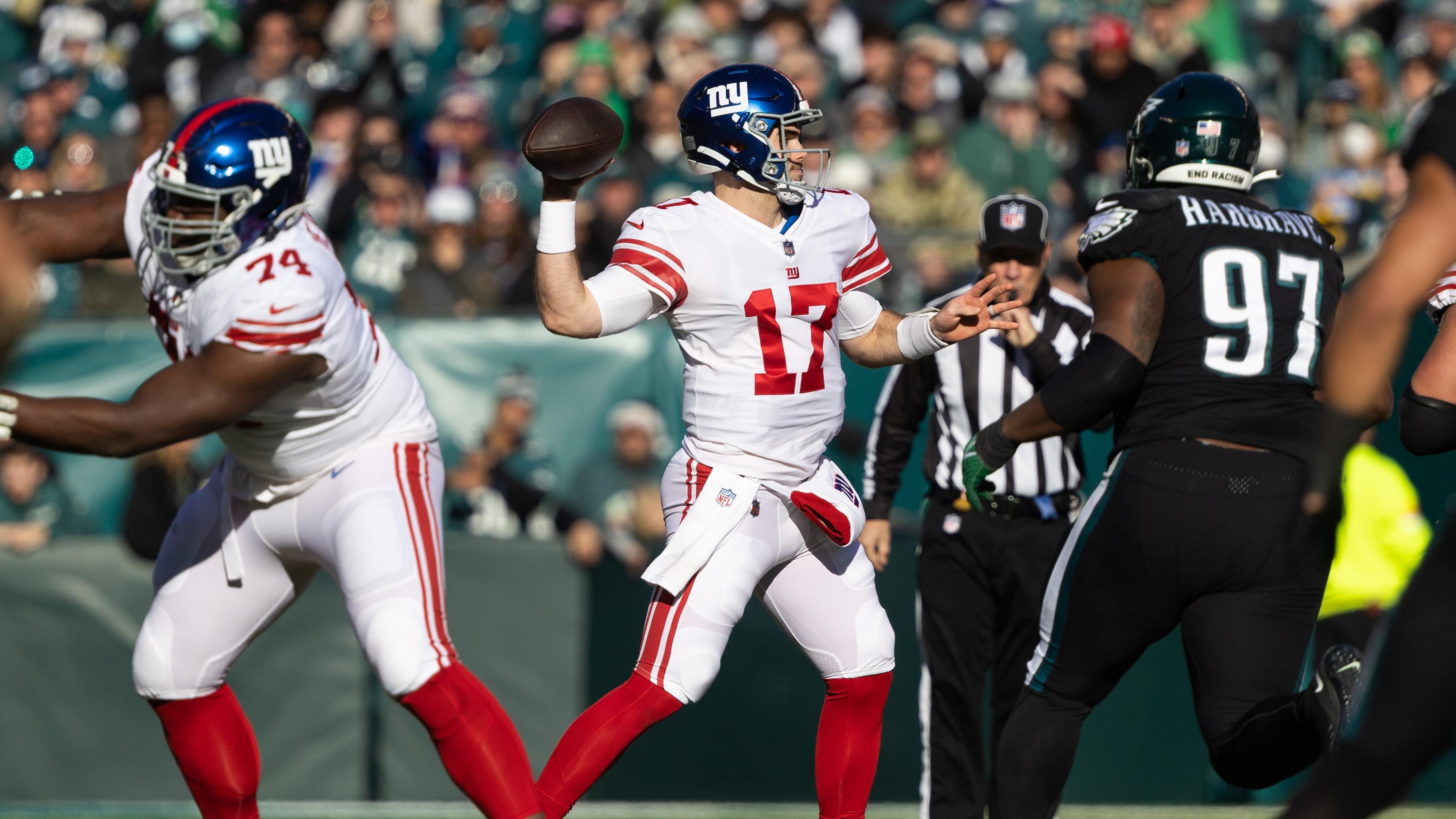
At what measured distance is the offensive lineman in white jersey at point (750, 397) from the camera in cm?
384

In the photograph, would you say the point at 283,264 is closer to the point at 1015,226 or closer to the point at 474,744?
the point at 474,744

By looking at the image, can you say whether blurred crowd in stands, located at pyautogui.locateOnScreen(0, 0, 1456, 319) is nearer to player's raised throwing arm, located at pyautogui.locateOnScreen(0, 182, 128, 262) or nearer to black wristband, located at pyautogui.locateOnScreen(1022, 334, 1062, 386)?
black wristband, located at pyautogui.locateOnScreen(1022, 334, 1062, 386)

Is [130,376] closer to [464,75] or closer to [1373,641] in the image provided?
[464,75]

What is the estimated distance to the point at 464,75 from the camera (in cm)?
1077

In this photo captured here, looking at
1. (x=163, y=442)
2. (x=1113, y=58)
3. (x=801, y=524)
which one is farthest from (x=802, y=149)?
(x=1113, y=58)

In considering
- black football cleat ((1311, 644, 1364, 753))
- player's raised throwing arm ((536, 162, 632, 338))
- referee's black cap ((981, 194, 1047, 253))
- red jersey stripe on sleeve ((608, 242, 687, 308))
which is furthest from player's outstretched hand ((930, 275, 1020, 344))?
black football cleat ((1311, 644, 1364, 753))

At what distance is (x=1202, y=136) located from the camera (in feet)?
12.7

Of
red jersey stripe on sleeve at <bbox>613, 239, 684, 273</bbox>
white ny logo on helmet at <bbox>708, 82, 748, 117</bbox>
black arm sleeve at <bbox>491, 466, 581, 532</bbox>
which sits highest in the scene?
white ny logo on helmet at <bbox>708, 82, 748, 117</bbox>

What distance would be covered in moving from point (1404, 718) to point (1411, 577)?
0.29 m

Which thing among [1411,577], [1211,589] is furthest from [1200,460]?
[1411,577]

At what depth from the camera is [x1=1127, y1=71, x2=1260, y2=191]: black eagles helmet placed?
12.7ft

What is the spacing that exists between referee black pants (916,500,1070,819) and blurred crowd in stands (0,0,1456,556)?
1.85 meters

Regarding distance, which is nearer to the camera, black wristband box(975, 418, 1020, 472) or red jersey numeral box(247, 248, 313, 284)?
red jersey numeral box(247, 248, 313, 284)

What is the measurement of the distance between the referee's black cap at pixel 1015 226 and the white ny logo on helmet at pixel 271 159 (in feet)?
7.73
